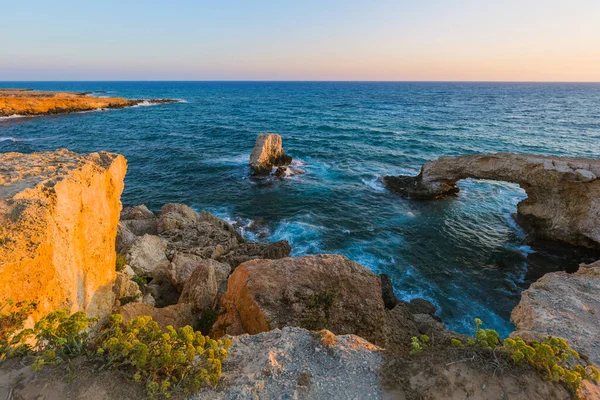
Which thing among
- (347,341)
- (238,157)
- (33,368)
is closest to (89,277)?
(33,368)

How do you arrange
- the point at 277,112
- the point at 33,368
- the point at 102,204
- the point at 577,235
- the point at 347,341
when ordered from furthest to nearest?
the point at 277,112 < the point at 577,235 < the point at 102,204 < the point at 347,341 < the point at 33,368

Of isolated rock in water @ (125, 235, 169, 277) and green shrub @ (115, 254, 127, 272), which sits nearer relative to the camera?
green shrub @ (115, 254, 127, 272)

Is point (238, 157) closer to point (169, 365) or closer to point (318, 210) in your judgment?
point (318, 210)

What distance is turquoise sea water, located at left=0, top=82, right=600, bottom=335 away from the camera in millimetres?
19156

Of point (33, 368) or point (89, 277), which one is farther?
point (89, 277)

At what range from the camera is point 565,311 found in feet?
33.0

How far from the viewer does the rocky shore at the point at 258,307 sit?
230 inches

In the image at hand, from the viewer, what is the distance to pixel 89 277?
9.09 meters

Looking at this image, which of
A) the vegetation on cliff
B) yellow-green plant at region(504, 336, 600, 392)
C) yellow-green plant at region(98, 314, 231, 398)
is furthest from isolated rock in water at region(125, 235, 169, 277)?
yellow-green plant at region(504, 336, 600, 392)

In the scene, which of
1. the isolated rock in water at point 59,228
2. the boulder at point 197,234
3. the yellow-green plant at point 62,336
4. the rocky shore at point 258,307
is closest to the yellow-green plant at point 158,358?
the rocky shore at point 258,307

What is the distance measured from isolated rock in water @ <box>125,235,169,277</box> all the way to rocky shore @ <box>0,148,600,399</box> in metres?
0.08

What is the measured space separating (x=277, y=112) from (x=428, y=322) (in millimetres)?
78406

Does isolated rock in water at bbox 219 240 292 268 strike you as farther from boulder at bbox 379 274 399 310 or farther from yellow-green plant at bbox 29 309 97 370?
yellow-green plant at bbox 29 309 97 370

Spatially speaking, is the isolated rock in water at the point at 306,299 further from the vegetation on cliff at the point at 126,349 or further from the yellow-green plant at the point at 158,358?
the vegetation on cliff at the point at 126,349
